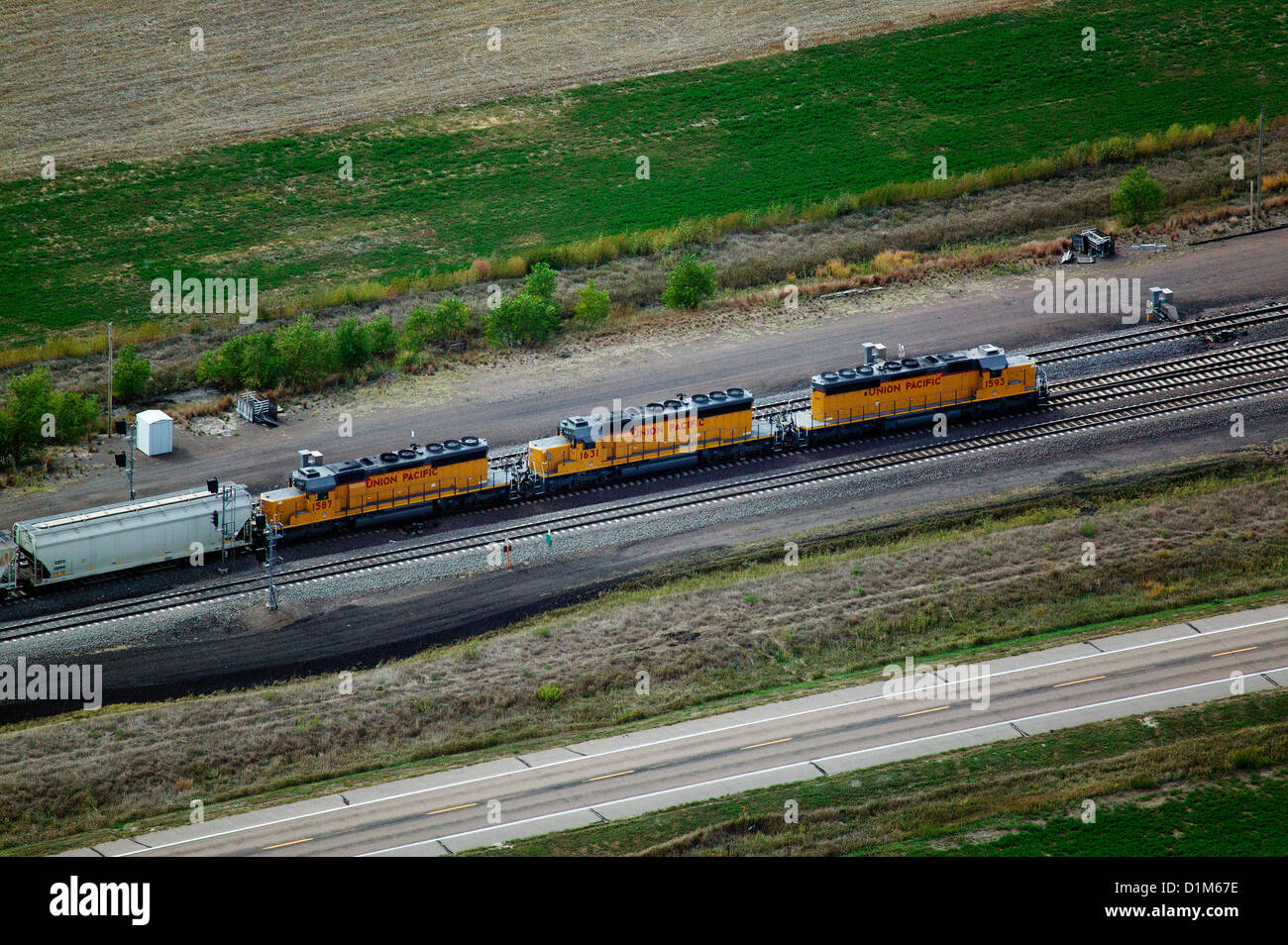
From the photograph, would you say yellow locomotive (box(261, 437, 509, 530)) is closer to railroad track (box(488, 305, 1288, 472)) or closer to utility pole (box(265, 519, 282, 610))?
utility pole (box(265, 519, 282, 610))

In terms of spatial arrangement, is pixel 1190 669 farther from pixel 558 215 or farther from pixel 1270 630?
pixel 558 215

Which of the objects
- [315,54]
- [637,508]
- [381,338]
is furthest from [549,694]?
[315,54]

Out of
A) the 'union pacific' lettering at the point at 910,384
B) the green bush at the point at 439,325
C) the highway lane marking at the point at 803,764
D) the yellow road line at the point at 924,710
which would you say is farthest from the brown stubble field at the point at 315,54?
the highway lane marking at the point at 803,764

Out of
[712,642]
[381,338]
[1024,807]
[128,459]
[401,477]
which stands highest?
[381,338]

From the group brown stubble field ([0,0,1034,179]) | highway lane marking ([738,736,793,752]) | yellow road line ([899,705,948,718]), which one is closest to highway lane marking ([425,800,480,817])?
highway lane marking ([738,736,793,752])

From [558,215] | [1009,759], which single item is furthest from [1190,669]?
[558,215]

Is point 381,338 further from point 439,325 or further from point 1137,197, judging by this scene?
point 1137,197

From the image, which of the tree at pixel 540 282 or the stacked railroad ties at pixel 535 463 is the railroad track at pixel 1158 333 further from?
the tree at pixel 540 282
